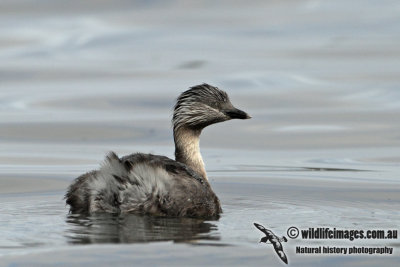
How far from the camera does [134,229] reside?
32.0 feet

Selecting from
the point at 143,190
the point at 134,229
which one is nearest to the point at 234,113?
the point at 143,190

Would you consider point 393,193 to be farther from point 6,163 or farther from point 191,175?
point 6,163

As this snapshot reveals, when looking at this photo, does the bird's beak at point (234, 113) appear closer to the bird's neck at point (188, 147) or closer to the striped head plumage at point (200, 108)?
the striped head plumage at point (200, 108)

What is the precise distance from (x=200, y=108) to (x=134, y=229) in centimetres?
257

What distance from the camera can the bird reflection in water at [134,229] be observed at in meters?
9.38

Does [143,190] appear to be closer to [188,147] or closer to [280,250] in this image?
[280,250]

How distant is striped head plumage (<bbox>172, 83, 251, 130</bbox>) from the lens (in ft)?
39.4

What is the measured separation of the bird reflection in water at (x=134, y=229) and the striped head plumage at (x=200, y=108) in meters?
1.94

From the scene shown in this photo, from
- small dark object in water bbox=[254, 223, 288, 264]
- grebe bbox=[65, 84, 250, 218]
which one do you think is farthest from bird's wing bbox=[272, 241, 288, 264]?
grebe bbox=[65, 84, 250, 218]

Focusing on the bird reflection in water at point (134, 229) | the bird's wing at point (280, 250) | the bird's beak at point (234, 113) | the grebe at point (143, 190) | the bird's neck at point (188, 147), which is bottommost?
the bird's wing at point (280, 250)

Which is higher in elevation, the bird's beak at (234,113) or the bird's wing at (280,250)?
the bird's beak at (234,113)

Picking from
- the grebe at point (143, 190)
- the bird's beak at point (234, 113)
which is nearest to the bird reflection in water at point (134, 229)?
the grebe at point (143, 190)

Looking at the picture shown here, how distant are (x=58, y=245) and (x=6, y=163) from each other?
6.38 metres

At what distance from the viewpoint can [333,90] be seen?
21.0 meters
